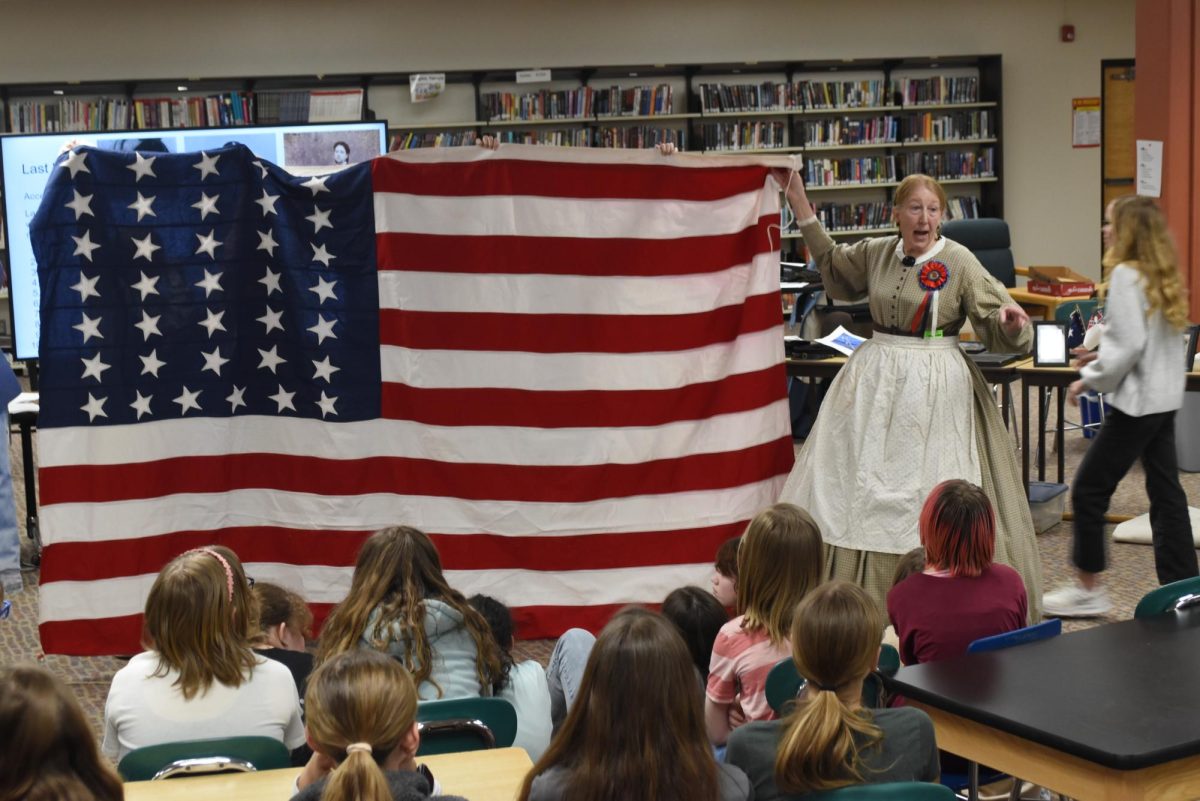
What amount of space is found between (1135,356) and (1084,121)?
9.31m

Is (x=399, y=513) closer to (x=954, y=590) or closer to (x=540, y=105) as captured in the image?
(x=954, y=590)

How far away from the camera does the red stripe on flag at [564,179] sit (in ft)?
14.9

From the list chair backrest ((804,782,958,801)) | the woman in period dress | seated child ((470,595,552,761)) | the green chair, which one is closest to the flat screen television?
the woman in period dress

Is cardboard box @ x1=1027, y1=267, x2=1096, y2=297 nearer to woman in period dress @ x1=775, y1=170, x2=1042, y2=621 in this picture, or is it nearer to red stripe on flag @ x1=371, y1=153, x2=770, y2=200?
woman in period dress @ x1=775, y1=170, x2=1042, y2=621

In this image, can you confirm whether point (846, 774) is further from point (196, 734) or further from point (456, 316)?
point (456, 316)

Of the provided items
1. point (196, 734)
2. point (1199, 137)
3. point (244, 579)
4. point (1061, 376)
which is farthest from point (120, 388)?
point (1199, 137)

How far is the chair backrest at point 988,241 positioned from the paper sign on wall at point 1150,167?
148 cm

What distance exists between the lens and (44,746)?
1762 millimetres

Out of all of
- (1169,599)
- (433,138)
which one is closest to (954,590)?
(1169,599)

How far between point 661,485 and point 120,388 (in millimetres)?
1827

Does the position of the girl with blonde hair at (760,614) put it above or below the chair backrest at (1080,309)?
below

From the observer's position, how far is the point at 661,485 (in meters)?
4.73

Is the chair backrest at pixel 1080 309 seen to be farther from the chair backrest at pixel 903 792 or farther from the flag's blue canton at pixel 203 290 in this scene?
the chair backrest at pixel 903 792

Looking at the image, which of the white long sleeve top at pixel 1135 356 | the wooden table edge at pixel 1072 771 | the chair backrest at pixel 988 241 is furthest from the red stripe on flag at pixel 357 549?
the chair backrest at pixel 988 241
